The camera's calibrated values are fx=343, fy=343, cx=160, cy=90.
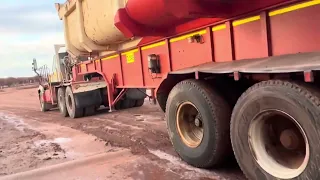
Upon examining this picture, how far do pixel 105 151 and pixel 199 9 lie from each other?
115 inches

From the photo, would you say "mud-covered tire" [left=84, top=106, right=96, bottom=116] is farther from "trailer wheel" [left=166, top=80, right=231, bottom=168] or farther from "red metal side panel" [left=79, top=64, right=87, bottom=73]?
"trailer wheel" [left=166, top=80, right=231, bottom=168]

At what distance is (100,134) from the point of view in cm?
737

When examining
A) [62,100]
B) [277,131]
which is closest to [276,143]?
[277,131]

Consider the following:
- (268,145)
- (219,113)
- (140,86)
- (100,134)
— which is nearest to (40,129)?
(100,134)

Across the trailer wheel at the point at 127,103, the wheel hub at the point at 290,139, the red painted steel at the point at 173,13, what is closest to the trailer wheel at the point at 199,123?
the wheel hub at the point at 290,139

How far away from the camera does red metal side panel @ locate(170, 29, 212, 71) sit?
4781mm

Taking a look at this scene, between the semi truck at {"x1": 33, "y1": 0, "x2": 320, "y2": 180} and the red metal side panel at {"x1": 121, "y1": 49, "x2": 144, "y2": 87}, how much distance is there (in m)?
0.25

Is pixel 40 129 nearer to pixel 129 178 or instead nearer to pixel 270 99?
pixel 129 178

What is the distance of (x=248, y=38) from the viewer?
4066 millimetres

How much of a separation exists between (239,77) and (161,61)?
8.55ft

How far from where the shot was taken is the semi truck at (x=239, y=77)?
2972 millimetres

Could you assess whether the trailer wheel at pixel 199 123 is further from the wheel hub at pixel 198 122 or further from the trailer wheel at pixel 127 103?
the trailer wheel at pixel 127 103

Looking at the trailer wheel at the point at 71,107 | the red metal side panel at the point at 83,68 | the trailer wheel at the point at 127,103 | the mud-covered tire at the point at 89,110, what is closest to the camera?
the red metal side panel at the point at 83,68

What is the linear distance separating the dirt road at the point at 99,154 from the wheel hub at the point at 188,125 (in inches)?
14.0
